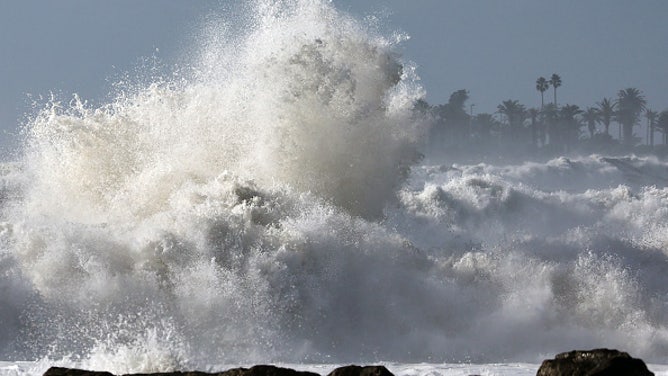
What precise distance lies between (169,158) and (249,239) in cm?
444

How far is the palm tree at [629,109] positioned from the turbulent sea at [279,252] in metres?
78.8

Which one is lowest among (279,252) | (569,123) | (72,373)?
(72,373)

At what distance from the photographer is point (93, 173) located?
787 inches

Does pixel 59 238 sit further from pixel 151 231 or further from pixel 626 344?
pixel 626 344

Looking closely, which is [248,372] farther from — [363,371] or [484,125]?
[484,125]

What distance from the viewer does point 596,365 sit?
20.3 ft

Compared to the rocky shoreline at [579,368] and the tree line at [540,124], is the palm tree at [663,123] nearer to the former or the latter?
the tree line at [540,124]

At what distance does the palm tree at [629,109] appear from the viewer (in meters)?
99.1

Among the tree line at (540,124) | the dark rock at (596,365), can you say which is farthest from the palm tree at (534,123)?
the dark rock at (596,365)

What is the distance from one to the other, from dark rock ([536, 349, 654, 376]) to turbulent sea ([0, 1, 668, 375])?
11.6 feet

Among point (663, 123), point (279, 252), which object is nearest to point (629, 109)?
point (663, 123)

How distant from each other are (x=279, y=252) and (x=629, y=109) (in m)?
89.0

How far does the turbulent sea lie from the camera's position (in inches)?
545

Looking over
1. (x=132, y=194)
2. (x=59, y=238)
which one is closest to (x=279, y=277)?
(x=59, y=238)
